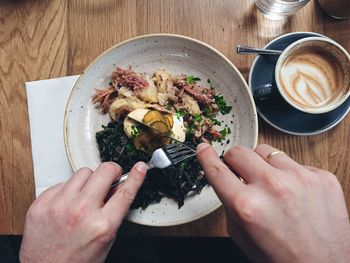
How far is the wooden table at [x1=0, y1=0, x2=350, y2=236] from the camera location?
121 cm

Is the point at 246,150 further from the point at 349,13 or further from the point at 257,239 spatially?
the point at 349,13

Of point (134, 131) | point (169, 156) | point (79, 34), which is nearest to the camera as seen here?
point (169, 156)

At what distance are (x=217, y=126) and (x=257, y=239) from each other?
0.46 m

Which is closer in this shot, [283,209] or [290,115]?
[283,209]

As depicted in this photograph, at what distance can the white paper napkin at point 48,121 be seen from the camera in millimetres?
1199

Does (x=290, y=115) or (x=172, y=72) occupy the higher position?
(x=172, y=72)

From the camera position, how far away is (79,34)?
1.23m

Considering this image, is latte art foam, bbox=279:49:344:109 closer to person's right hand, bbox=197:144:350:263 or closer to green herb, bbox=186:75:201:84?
green herb, bbox=186:75:201:84

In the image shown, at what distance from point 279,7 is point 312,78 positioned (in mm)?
241

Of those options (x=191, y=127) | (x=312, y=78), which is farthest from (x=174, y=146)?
(x=312, y=78)

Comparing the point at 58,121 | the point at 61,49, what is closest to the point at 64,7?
the point at 61,49

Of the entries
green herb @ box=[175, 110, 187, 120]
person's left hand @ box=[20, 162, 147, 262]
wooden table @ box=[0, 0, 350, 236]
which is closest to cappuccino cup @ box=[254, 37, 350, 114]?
wooden table @ box=[0, 0, 350, 236]

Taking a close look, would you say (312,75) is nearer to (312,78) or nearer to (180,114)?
(312,78)

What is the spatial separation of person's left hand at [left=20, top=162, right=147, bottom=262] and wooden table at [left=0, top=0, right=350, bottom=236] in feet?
1.04
